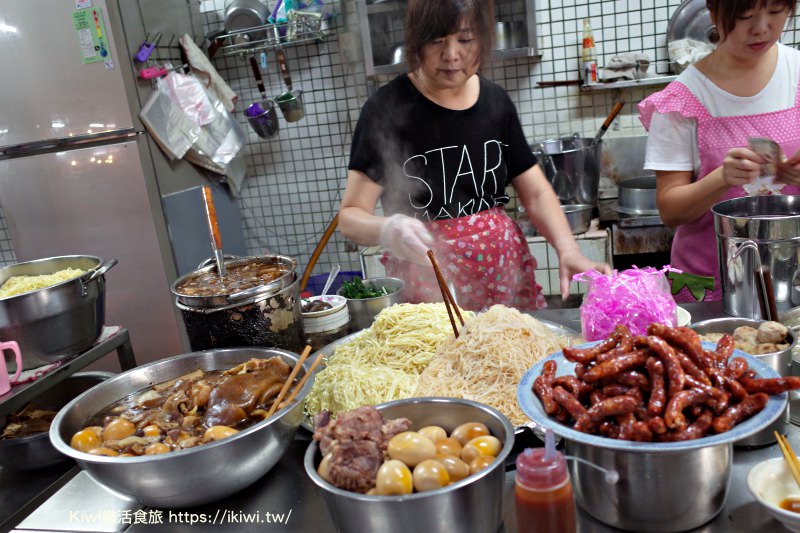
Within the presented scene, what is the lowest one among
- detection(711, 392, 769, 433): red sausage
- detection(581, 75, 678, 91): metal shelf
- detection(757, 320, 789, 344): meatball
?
detection(757, 320, 789, 344): meatball

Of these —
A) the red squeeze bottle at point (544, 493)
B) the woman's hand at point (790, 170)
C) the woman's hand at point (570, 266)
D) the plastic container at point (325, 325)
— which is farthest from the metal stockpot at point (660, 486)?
the woman's hand at point (790, 170)

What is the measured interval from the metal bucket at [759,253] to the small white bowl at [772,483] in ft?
2.78

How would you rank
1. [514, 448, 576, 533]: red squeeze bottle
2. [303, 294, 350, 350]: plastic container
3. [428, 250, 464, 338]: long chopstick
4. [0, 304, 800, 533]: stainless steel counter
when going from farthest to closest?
[303, 294, 350, 350]: plastic container → [428, 250, 464, 338]: long chopstick → [0, 304, 800, 533]: stainless steel counter → [514, 448, 576, 533]: red squeeze bottle

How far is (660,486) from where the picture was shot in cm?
119

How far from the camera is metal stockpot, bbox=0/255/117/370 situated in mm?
2199

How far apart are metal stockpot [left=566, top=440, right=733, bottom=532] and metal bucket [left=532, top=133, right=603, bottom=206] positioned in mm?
3202

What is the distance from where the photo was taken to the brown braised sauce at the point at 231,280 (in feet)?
6.65

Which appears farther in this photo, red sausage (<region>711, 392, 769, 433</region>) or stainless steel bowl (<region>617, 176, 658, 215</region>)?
stainless steel bowl (<region>617, 176, 658, 215</region>)

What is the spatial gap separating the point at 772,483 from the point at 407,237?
128 cm

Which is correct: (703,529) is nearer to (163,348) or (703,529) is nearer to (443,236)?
(443,236)

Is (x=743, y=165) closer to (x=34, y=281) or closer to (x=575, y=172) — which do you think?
(x=575, y=172)

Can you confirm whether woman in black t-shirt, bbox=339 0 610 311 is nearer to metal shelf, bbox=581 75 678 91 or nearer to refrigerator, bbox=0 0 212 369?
metal shelf, bbox=581 75 678 91

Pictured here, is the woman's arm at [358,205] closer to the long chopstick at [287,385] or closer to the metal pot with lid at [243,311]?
the metal pot with lid at [243,311]

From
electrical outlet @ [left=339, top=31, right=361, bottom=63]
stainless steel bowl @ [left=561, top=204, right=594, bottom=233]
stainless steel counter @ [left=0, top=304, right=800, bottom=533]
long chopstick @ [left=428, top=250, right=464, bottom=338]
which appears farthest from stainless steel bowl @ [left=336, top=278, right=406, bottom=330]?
electrical outlet @ [left=339, top=31, right=361, bottom=63]
